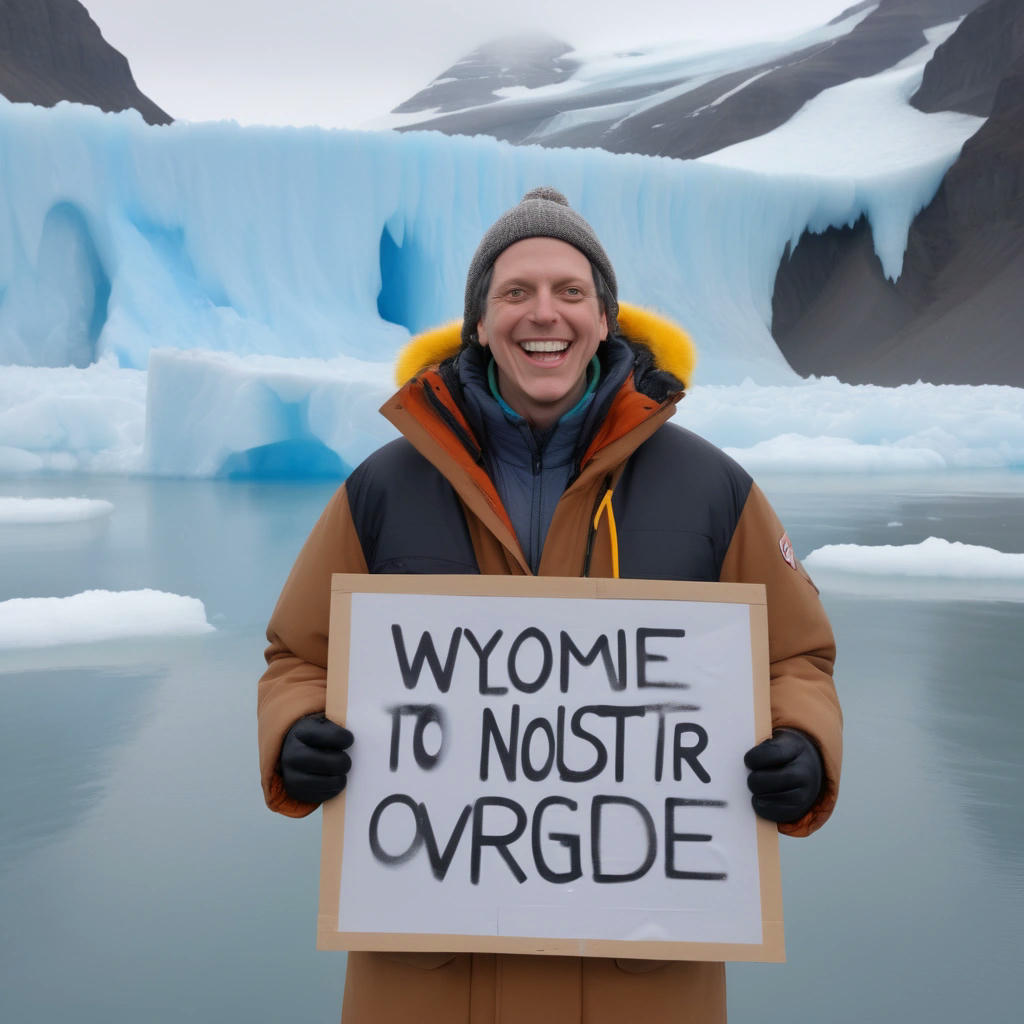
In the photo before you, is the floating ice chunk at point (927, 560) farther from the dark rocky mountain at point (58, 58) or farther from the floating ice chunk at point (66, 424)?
the dark rocky mountain at point (58, 58)

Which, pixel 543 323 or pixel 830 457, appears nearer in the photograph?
pixel 543 323

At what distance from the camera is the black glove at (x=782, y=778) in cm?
116

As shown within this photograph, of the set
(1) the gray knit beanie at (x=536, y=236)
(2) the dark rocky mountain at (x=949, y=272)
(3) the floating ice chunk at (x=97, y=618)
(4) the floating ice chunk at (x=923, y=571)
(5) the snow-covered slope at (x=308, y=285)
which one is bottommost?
(1) the gray knit beanie at (x=536, y=236)

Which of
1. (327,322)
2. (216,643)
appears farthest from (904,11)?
(216,643)

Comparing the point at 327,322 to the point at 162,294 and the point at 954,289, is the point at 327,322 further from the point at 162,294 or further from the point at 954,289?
the point at 954,289

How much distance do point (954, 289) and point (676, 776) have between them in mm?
20943

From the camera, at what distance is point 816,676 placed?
1.27 m

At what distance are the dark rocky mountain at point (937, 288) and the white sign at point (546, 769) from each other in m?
18.4

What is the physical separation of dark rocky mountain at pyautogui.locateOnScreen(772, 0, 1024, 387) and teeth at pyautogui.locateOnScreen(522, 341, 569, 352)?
18.3 metres

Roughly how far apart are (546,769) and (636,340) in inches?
22.4

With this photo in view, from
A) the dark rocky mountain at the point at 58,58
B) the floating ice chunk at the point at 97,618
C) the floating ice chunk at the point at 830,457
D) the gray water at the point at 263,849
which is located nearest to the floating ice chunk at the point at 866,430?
the floating ice chunk at the point at 830,457

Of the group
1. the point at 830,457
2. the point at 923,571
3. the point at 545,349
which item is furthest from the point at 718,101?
the point at 545,349

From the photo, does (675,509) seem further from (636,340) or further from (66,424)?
(66,424)

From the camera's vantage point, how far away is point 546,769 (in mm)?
1207
